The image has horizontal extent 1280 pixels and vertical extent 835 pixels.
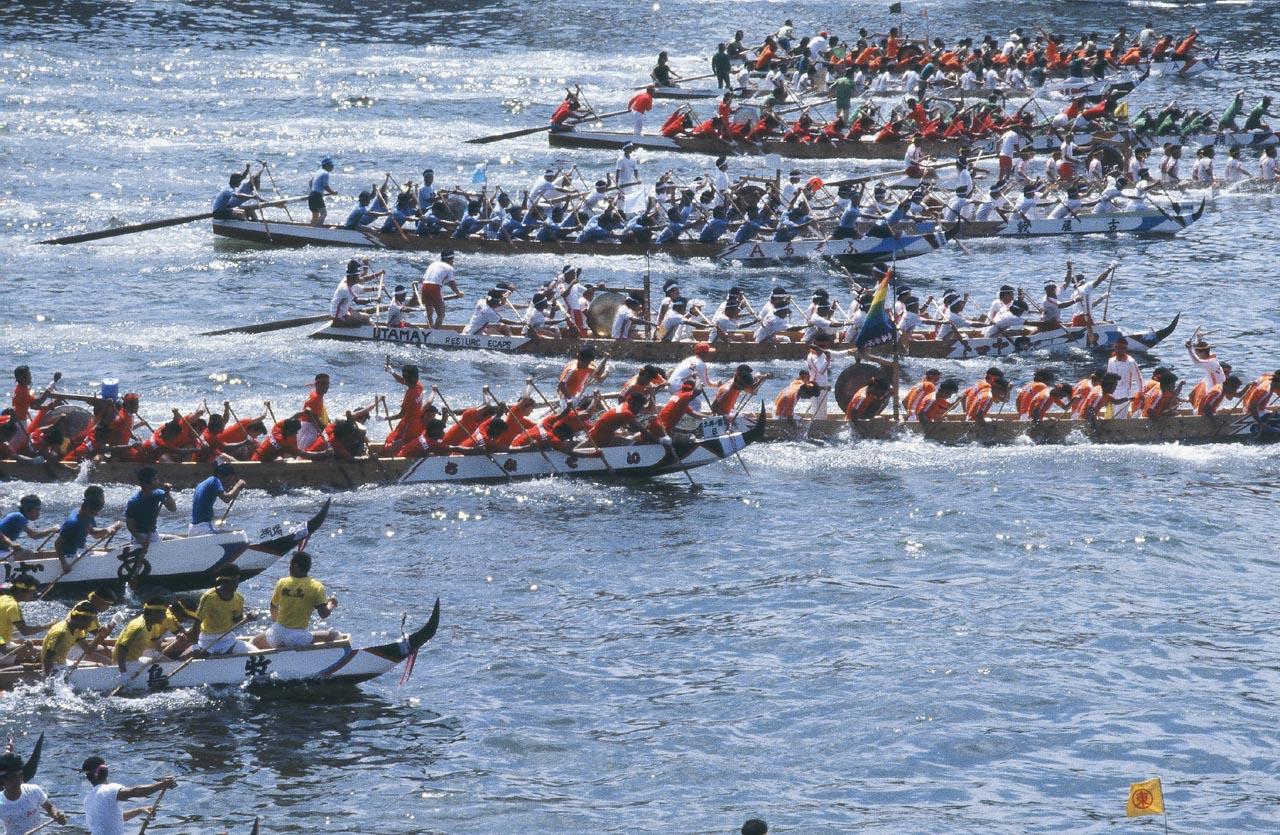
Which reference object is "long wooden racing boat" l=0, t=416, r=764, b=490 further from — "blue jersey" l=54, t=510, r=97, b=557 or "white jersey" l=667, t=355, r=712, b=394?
"blue jersey" l=54, t=510, r=97, b=557

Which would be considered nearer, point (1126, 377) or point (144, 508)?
point (144, 508)

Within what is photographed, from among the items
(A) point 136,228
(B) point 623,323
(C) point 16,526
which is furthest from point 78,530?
(A) point 136,228

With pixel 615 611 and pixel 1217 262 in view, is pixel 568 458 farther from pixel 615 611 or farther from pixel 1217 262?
pixel 1217 262

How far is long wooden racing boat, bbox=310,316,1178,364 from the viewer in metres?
40.7

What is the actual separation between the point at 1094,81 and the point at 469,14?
3717 cm

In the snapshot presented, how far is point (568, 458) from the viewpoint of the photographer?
33031 mm

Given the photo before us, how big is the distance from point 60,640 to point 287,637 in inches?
125

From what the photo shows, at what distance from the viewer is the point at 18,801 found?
1914 cm

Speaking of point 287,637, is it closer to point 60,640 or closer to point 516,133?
point 60,640

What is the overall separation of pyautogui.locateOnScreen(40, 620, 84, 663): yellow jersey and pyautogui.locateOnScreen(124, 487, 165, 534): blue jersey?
142 inches

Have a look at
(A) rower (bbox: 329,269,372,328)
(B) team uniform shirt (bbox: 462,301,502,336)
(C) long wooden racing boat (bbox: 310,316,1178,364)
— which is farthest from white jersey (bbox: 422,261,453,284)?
(A) rower (bbox: 329,269,372,328)

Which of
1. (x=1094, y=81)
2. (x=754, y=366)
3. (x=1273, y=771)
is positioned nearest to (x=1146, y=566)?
(x=1273, y=771)

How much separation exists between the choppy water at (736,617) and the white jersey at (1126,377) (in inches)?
92.4

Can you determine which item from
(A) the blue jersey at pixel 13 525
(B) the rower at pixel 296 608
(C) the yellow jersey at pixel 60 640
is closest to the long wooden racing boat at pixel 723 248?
(A) the blue jersey at pixel 13 525
